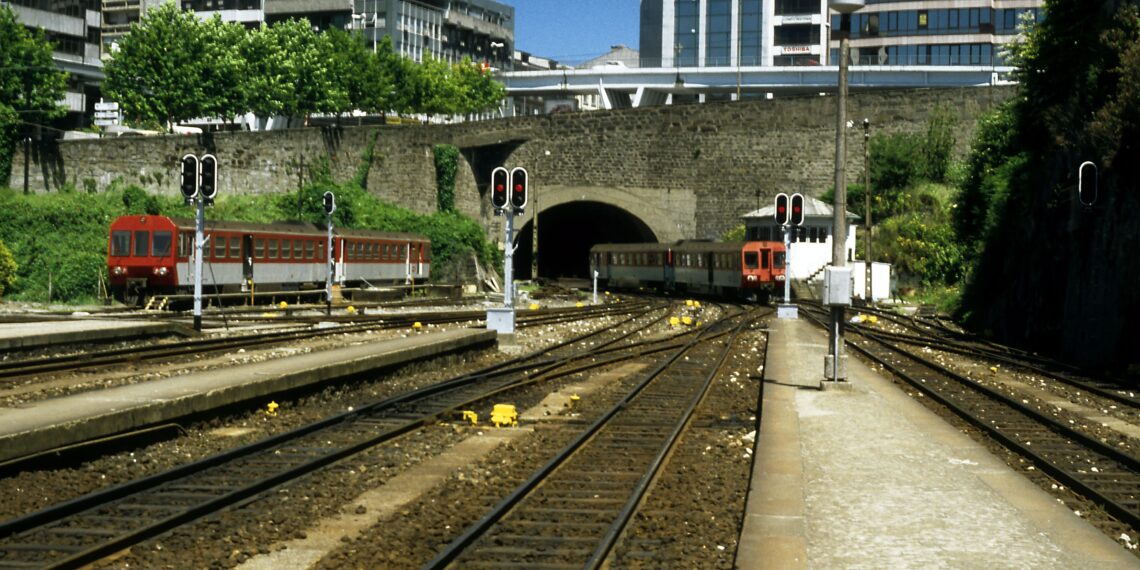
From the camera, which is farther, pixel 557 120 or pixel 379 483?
pixel 557 120

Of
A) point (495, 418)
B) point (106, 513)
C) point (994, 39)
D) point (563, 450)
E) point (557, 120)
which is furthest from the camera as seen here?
point (994, 39)

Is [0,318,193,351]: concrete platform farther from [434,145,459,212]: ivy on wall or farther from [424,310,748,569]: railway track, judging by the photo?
[434,145,459,212]: ivy on wall

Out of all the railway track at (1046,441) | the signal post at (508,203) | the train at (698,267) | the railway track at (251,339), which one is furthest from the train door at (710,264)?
the railway track at (1046,441)

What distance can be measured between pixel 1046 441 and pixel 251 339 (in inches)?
594

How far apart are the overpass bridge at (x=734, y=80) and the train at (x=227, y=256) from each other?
164 feet

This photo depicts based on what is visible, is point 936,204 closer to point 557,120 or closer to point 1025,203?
point 557,120

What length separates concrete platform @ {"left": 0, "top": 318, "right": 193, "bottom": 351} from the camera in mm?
21906

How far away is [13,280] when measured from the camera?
153 ft

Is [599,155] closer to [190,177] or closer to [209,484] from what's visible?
[190,177]

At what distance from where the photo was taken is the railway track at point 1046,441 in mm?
11023

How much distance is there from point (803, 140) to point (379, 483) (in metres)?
52.7

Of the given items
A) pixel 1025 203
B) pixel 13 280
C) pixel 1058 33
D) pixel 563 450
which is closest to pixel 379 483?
pixel 563 450

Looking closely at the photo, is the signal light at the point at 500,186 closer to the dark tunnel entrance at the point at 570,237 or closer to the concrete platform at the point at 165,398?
the concrete platform at the point at 165,398

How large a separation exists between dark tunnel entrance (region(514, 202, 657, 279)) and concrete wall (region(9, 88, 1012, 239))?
9.14 meters
